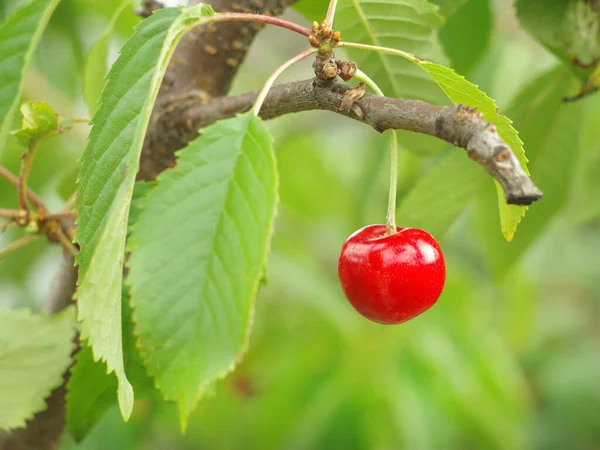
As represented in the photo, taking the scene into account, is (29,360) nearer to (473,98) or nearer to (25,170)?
(25,170)

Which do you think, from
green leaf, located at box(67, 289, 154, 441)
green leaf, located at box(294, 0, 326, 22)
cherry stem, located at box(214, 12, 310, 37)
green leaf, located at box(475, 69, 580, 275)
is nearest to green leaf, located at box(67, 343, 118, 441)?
green leaf, located at box(67, 289, 154, 441)

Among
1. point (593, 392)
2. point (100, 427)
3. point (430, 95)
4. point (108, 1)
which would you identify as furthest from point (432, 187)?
point (593, 392)

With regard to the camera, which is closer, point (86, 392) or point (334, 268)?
point (86, 392)

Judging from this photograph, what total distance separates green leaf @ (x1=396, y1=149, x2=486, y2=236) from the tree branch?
311mm

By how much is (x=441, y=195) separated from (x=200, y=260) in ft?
1.66

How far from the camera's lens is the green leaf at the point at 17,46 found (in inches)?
26.9

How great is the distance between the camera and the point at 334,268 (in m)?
2.45

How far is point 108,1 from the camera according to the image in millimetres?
1382

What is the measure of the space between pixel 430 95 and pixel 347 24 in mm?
126

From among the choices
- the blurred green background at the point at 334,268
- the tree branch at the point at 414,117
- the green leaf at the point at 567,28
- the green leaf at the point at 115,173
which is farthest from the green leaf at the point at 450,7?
the green leaf at the point at 115,173

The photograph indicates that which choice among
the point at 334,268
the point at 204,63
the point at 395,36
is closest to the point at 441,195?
the point at 395,36

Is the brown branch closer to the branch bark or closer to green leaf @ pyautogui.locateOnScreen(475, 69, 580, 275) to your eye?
the branch bark

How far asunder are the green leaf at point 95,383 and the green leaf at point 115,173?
0.19m

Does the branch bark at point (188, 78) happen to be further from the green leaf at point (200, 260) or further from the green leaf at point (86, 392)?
the green leaf at point (200, 260)
